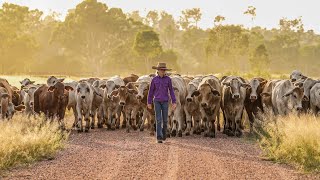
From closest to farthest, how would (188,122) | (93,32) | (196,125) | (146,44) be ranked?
(188,122) → (196,125) → (146,44) → (93,32)

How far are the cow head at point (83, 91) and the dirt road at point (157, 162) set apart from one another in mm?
3598

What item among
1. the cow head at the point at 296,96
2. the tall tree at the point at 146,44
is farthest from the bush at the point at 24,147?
the tall tree at the point at 146,44

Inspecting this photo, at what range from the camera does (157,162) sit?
1193cm

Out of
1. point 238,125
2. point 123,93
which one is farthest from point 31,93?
point 238,125

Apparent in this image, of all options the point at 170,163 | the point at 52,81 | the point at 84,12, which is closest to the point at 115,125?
the point at 52,81

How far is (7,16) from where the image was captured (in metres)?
87.2

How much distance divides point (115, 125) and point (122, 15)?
72.9m

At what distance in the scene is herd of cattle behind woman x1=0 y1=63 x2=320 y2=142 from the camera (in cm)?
1776

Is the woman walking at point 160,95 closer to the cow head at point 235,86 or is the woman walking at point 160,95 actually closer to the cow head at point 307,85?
the cow head at point 235,86

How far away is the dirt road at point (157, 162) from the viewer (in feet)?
35.0

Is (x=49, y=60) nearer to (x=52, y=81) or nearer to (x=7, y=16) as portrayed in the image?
(x=7, y=16)

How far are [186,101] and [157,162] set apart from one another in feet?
23.4

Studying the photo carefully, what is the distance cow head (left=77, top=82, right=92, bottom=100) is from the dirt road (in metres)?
3.60

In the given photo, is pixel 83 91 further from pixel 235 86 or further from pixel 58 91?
pixel 235 86
